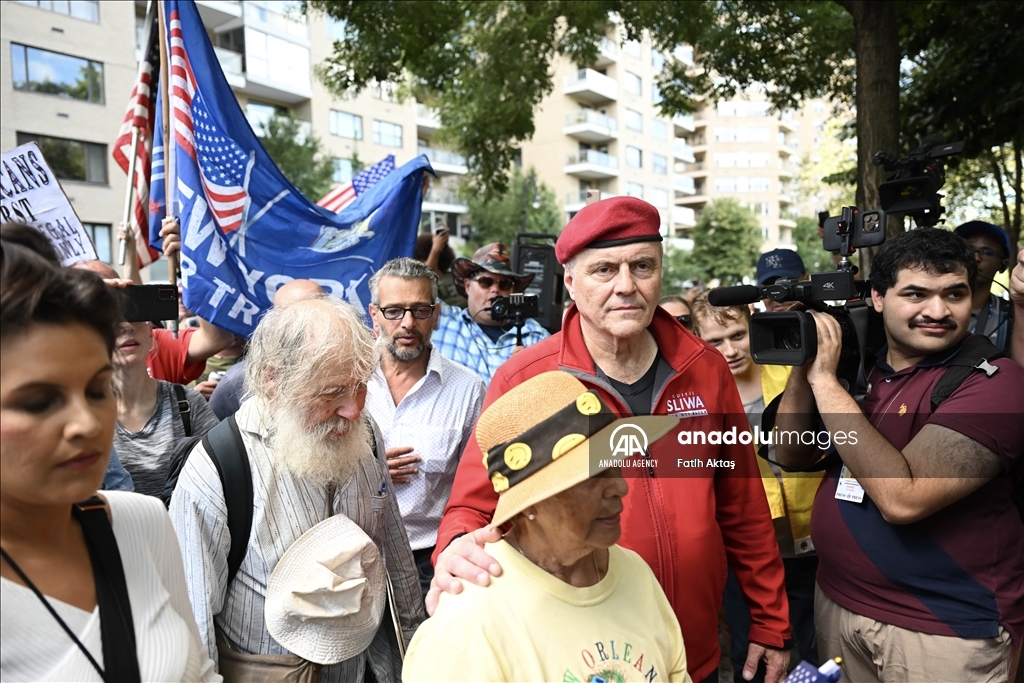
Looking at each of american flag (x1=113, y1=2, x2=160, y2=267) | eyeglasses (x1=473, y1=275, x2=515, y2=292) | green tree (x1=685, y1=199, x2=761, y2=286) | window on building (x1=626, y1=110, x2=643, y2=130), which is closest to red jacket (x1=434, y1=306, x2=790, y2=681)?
eyeglasses (x1=473, y1=275, x2=515, y2=292)

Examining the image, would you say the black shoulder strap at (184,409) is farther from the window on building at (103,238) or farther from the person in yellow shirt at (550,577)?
the window on building at (103,238)

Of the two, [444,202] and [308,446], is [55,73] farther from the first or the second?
[308,446]

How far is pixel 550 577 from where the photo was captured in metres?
1.62

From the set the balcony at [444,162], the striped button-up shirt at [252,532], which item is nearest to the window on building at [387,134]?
the balcony at [444,162]

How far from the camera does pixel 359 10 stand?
295 inches

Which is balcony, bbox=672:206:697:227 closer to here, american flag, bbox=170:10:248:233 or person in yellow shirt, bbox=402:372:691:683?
american flag, bbox=170:10:248:233

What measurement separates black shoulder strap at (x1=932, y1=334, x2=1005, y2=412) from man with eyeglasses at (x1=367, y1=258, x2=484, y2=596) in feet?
6.22

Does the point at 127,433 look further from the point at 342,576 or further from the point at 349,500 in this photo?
the point at 342,576

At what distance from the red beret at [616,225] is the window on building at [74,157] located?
23.6 m

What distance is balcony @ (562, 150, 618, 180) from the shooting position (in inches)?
1873

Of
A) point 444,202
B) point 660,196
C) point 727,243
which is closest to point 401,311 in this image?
point 444,202

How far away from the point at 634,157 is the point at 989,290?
50282mm

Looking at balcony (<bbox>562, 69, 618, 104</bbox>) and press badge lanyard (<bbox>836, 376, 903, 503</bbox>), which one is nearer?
press badge lanyard (<bbox>836, 376, 903, 503</bbox>)

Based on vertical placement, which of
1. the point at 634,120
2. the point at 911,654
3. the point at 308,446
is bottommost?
the point at 911,654
